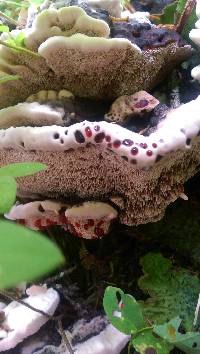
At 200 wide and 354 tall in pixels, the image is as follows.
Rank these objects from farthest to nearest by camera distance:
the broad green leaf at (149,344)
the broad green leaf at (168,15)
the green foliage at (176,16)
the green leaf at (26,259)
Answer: the broad green leaf at (168,15) → the green foliage at (176,16) → the broad green leaf at (149,344) → the green leaf at (26,259)

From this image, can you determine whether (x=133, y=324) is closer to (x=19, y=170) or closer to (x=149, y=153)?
(x=149, y=153)

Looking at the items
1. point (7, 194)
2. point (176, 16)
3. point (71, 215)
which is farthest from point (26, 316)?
point (176, 16)

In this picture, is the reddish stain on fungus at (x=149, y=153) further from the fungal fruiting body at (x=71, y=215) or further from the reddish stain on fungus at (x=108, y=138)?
the fungal fruiting body at (x=71, y=215)

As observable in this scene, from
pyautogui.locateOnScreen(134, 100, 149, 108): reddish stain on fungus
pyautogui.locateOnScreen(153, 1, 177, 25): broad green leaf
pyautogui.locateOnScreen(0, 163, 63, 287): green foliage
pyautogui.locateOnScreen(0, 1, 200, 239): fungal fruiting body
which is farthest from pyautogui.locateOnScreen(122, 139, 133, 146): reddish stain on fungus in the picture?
pyautogui.locateOnScreen(153, 1, 177, 25): broad green leaf

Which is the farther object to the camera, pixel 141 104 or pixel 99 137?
pixel 141 104

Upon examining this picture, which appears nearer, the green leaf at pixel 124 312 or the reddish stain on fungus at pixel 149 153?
the reddish stain on fungus at pixel 149 153

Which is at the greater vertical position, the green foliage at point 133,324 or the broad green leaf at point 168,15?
the broad green leaf at point 168,15

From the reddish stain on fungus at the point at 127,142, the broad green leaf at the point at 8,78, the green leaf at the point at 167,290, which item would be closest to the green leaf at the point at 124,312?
the green leaf at the point at 167,290
